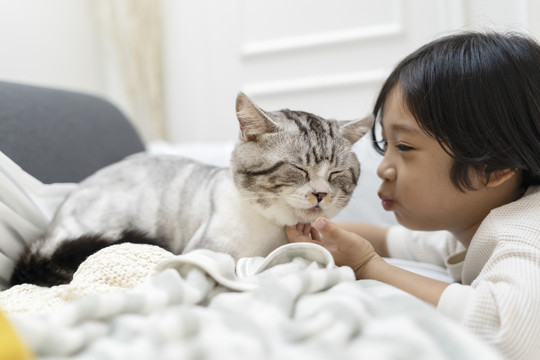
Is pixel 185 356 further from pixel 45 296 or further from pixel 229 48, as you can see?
pixel 229 48

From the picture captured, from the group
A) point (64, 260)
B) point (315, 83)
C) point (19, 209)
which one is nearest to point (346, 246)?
point (64, 260)

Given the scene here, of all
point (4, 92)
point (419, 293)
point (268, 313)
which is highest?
point (4, 92)

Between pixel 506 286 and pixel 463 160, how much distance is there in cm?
31

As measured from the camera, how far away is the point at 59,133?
52.7 inches

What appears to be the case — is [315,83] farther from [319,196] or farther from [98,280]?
[98,280]

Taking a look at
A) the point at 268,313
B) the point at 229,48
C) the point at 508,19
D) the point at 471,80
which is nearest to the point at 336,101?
the point at 229,48

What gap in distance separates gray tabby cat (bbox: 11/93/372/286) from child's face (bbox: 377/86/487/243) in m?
0.09

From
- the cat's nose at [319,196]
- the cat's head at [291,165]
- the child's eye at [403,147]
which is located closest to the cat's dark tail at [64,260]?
the cat's head at [291,165]

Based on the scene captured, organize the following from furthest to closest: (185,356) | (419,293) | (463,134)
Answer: (463,134)
(419,293)
(185,356)

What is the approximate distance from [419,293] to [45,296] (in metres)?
0.68

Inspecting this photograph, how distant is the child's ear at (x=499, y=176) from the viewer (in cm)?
99

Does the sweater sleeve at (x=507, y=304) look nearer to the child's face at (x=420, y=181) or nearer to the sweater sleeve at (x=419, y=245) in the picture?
the child's face at (x=420, y=181)

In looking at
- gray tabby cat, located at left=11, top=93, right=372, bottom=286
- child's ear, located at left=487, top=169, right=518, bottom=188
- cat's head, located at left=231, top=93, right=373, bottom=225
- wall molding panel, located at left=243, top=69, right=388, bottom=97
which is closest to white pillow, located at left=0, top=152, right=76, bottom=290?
gray tabby cat, located at left=11, top=93, right=372, bottom=286

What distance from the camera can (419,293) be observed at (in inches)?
33.2
